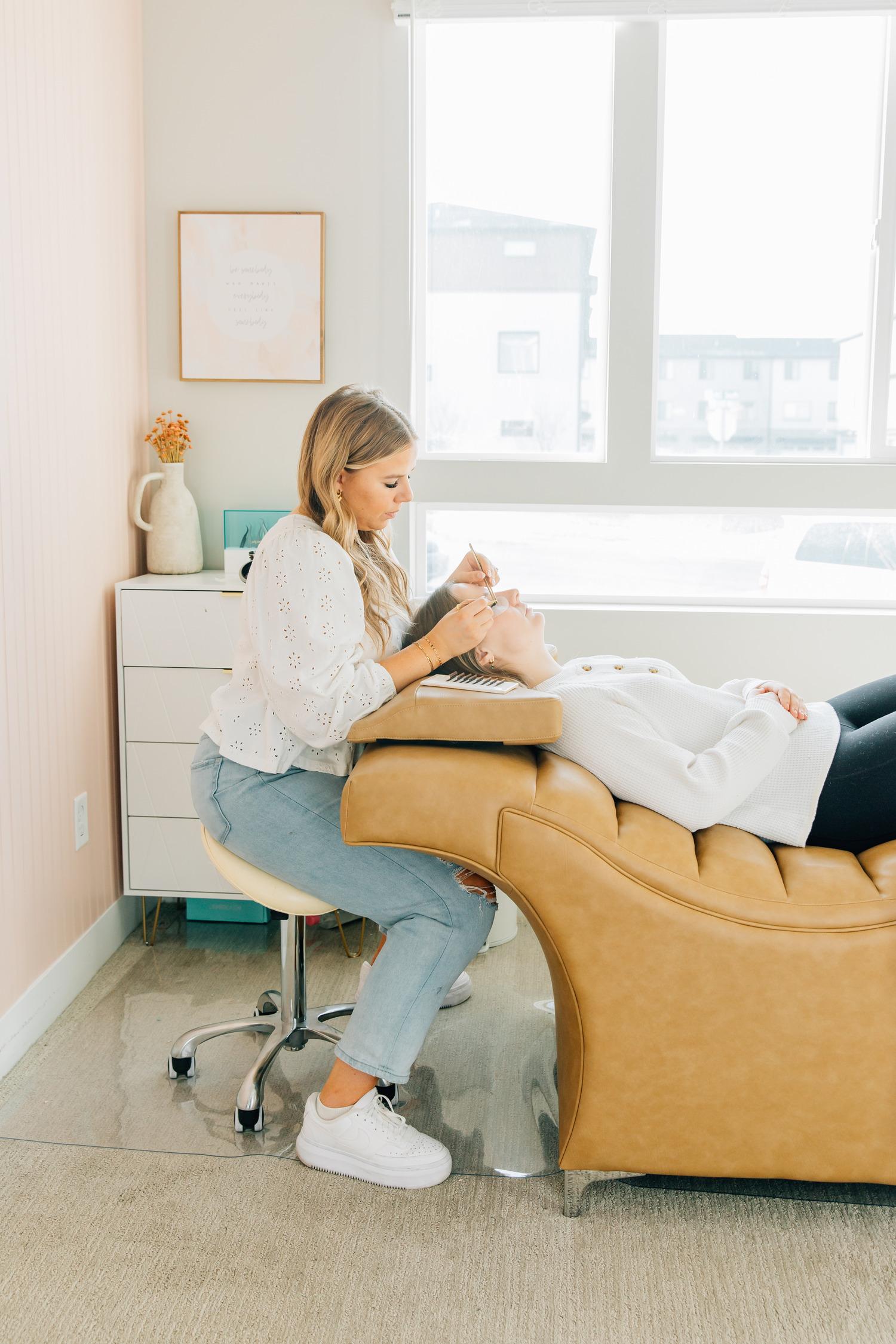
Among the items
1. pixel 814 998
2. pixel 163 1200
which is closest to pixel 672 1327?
pixel 814 998

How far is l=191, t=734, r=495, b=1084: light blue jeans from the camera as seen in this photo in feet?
5.63

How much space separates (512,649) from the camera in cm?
198

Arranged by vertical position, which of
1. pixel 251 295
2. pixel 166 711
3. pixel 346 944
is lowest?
pixel 346 944

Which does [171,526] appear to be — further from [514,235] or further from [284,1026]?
[284,1026]

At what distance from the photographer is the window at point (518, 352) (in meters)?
2.92

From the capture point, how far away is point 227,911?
281 cm

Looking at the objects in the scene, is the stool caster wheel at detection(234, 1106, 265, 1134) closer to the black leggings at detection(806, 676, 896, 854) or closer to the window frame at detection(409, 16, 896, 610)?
the black leggings at detection(806, 676, 896, 854)

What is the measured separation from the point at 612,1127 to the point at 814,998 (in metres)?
0.35

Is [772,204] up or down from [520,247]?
up

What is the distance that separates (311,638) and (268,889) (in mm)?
437

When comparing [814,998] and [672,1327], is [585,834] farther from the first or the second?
[672,1327]

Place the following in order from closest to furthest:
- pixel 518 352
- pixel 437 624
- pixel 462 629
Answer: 1. pixel 462 629
2. pixel 437 624
3. pixel 518 352

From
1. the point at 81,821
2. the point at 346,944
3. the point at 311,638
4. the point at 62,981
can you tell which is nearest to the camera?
the point at 311,638

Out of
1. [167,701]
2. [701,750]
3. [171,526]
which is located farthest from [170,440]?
[701,750]
